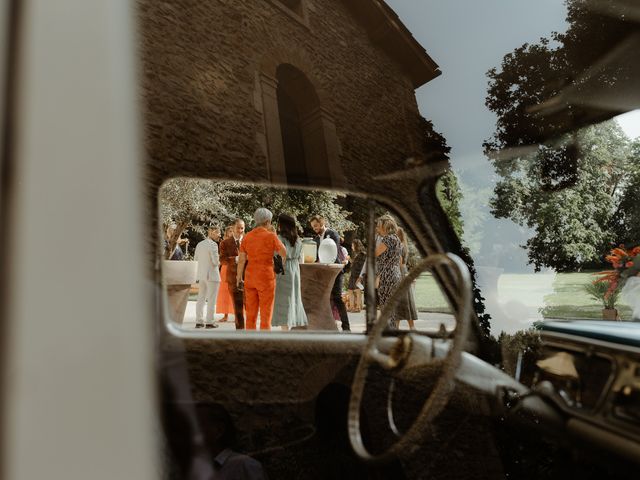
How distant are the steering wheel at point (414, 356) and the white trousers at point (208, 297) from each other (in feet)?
1.26

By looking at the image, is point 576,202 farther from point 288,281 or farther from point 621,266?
point 288,281

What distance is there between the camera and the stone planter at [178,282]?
0.98 meters

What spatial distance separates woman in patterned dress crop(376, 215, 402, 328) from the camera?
1.21 metres

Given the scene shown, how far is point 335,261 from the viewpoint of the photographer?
1230mm

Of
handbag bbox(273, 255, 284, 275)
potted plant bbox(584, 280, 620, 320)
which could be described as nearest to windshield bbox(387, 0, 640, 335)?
potted plant bbox(584, 280, 620, 320)

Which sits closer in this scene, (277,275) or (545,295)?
(545,295)

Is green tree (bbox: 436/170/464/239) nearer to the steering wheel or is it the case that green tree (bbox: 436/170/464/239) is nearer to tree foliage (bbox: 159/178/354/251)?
the steering wheel

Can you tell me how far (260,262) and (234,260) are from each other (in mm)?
89

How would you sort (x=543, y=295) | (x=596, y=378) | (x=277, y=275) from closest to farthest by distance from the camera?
(x=596, y=378) → (x=543, y=295) → (x=277, y=275)

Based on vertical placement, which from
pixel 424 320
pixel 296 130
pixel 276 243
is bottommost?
pixel 424 320

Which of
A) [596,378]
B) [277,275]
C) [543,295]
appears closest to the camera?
[596,378]

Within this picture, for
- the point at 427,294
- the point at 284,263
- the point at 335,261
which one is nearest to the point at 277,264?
the point at 284,263

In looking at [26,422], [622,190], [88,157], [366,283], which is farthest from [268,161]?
[622,190]

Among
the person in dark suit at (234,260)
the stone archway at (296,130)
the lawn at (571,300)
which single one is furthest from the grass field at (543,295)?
the stone archway at (296,130)
